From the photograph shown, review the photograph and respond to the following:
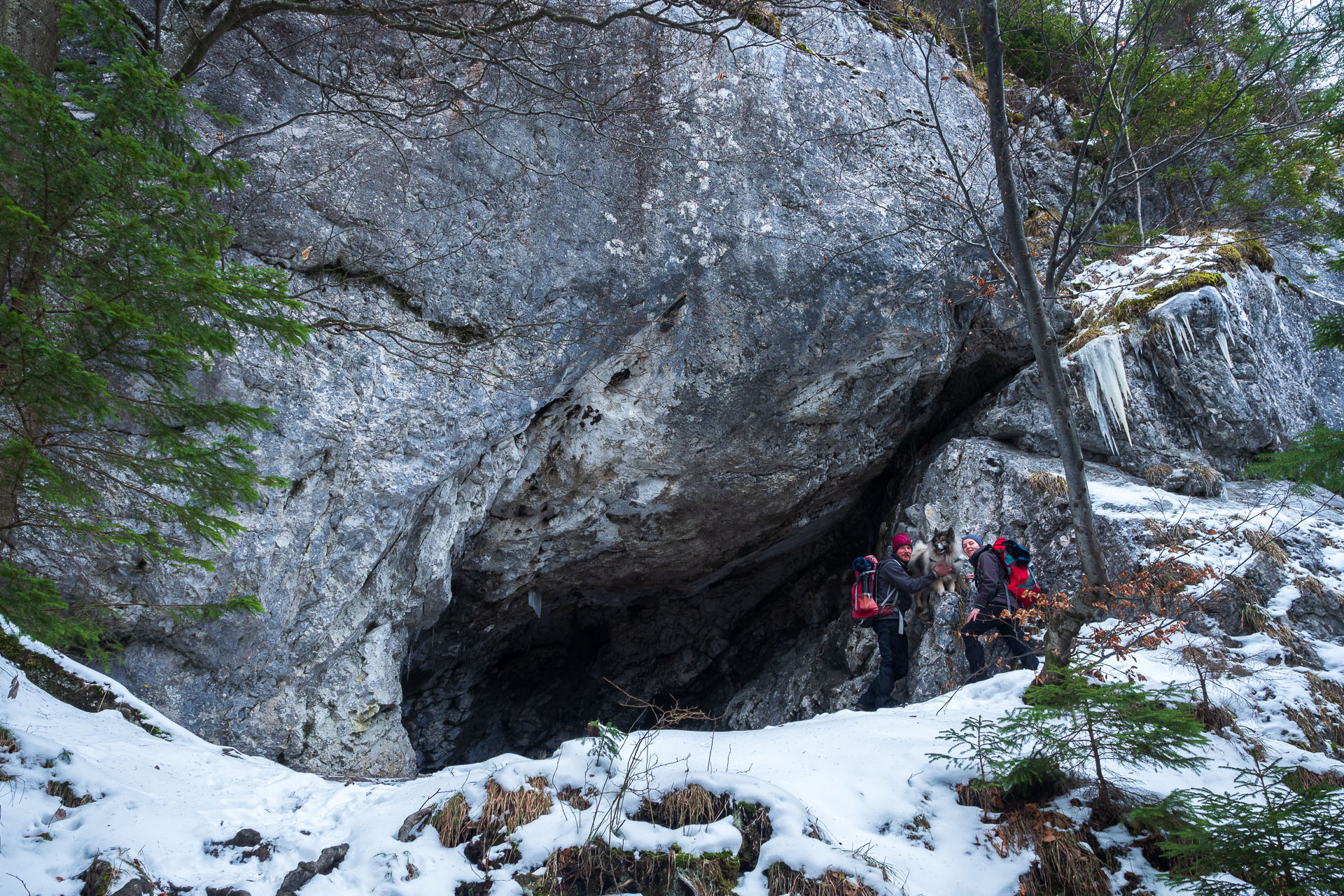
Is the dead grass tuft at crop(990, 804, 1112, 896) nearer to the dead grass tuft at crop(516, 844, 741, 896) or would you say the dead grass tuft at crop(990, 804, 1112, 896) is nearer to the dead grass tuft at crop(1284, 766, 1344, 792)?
the dead grass tuft at crop(516, 844, 741, 896)

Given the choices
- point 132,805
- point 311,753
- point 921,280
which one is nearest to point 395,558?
point 311,753

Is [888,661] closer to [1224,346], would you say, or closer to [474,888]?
[474,888]

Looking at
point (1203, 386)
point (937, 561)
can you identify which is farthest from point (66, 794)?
point (1203, 386)

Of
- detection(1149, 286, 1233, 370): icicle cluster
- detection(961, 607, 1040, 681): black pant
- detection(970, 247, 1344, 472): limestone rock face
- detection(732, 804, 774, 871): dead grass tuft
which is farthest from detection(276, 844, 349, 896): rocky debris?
detection(1149, 286, 1233, 370): icicle cluster

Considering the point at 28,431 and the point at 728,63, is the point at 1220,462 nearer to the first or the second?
the point at 728,63

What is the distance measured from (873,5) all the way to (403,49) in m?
6.14

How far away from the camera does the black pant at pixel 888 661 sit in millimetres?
6528

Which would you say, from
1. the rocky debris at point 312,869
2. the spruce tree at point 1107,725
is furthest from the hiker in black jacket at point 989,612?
the rocky debris at point 312,869

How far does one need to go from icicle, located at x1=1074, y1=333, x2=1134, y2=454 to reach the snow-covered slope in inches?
154

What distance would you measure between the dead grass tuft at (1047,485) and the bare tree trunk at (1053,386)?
2.91 metres

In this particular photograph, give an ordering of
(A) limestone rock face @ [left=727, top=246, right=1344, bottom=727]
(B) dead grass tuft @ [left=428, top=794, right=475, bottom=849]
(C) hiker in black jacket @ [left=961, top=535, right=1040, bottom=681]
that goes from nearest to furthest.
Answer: (B) dead grass tuft @ [left=428, top=794, right=475, bottom=849], (C) hiker in black jacket @ [left=961, top=535, right=1040, bottom=681], (A) limestone rock face @ [left=727, top=246, right=1344, bottom=727]

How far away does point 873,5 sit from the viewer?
30.5 ft

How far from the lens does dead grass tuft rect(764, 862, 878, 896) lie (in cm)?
337

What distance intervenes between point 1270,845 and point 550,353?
21.0 feet
